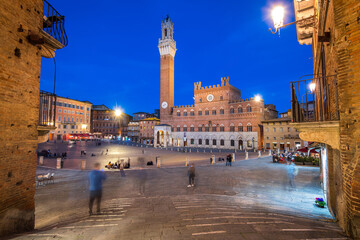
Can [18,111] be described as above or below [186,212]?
above

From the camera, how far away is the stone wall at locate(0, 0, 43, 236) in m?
4.28

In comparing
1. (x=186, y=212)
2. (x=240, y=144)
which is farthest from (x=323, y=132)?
(x=240, y=144)

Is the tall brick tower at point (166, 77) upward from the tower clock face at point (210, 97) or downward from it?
upward

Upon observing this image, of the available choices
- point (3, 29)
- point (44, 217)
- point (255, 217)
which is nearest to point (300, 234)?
point (255, 217)

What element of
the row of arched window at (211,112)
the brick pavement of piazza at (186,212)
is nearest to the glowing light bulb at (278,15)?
the brick pavement of piazza at (186,212)

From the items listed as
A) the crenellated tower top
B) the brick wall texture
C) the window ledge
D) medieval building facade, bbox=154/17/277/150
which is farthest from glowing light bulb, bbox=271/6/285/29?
the crenellated tower top

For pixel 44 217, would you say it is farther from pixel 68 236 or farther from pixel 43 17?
pixel 43 17

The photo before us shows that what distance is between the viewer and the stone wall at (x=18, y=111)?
4277mm

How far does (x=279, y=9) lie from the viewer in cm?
619

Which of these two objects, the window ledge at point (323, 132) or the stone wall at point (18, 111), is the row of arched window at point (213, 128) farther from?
the stone wall at point (18, 111)

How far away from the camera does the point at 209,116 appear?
48844 mm

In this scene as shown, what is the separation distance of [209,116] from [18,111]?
151 ft

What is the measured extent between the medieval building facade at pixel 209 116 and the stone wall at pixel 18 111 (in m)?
42.2

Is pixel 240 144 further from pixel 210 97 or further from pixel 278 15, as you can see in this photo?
pixel 278 15
